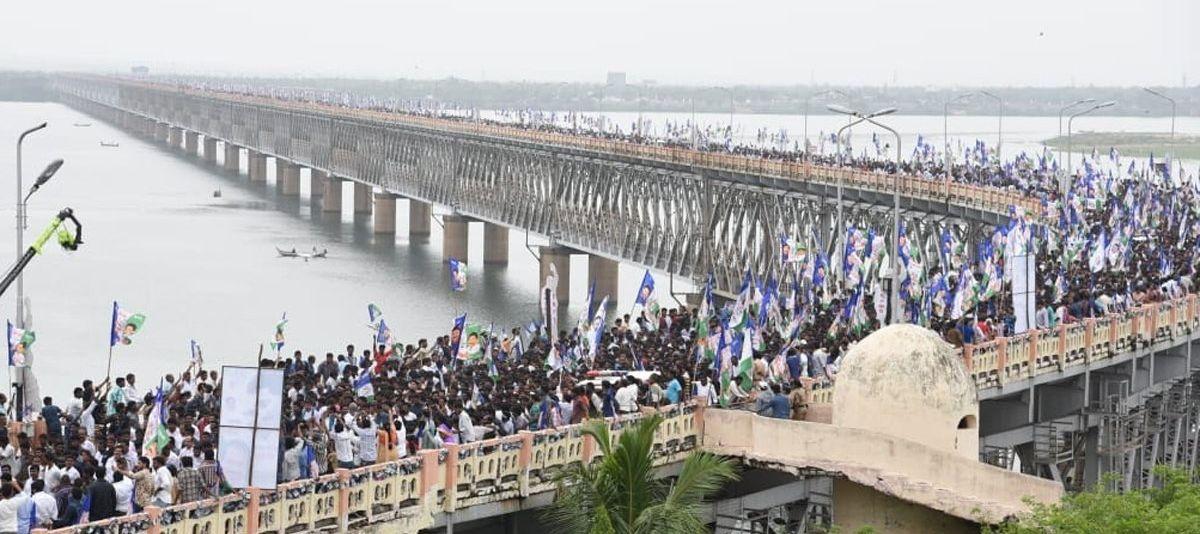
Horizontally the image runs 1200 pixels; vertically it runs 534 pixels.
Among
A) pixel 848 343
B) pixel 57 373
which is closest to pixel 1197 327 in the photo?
pixel 848 343

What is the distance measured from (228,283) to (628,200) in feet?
64.0

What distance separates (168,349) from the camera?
67812mm

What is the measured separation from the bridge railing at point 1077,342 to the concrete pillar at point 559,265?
46.7 meters

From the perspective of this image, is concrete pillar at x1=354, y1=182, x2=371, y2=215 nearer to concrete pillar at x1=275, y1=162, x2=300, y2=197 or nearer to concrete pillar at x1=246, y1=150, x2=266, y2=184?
concrete pillar at x1=275, y1=162, x2=300, y2=197

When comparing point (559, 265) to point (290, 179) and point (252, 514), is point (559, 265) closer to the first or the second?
point (252, 514)

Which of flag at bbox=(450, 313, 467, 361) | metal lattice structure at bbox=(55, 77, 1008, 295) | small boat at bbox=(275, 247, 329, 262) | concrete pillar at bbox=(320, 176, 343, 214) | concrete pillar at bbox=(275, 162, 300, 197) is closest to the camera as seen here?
flag at bbox=(450, 313, 467, 361)

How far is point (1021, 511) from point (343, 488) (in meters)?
9.15

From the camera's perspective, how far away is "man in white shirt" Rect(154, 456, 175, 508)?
2097 centimetres

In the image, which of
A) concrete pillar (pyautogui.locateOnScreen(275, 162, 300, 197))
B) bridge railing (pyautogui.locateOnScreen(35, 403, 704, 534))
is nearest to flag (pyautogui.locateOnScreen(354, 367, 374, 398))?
bridge railing (pyautogui.locateOnScreen(35, 403, 704, 534))

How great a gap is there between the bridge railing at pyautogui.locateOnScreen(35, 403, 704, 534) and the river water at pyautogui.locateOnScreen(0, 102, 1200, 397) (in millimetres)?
34429

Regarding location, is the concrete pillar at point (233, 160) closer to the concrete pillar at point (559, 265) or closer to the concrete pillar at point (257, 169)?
the concrete pillar at point (257, 169)

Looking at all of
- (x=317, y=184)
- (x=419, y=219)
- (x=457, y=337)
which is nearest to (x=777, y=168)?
(x=457, y=337)

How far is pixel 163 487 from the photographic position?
21031 mm

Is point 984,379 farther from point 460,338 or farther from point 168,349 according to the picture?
point 168,349
